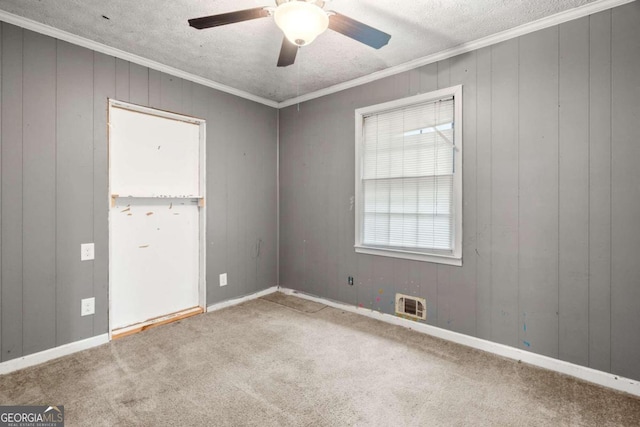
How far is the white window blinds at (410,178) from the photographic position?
112 inches

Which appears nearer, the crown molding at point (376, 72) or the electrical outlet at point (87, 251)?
the crown molding at point (376, 72)

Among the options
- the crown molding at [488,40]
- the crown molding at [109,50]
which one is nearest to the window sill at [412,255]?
the crown molding at [488,40]

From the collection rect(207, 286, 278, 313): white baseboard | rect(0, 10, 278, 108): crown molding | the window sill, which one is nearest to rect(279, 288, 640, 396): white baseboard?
the window sill

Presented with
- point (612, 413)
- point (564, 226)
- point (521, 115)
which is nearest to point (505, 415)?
point (612, 413)

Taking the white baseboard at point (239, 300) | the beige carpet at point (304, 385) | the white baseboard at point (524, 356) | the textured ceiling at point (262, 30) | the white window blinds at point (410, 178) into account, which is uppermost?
the textured ceiling at point (262, 30)

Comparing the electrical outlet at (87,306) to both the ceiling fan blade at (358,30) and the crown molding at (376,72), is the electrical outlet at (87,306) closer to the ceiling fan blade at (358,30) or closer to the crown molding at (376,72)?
the crown molding at (376,72)

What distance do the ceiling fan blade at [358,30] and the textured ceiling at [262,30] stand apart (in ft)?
1.54

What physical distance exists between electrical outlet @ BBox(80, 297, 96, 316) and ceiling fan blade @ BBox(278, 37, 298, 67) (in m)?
2.46

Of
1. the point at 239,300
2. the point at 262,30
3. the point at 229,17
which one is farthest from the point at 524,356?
the point at 262,30

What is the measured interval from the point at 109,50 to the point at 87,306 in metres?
2.18

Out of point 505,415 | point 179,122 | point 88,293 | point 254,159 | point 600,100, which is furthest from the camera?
point 254,159

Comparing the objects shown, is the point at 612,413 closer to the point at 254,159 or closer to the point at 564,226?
the point at 564,226

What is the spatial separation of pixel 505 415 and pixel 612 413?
63 centimetres

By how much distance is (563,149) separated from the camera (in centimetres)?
226
